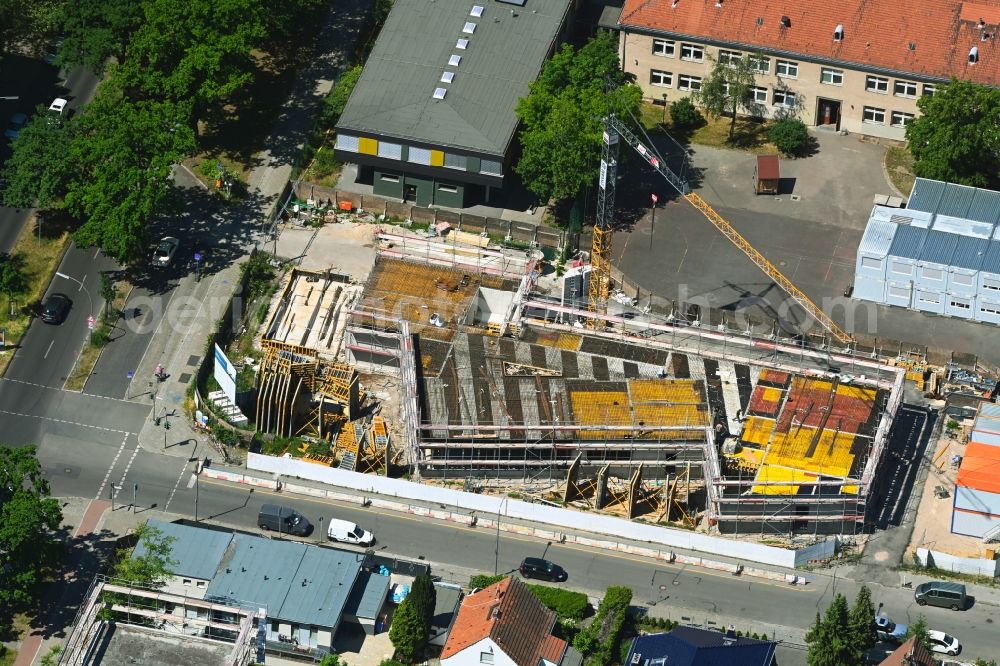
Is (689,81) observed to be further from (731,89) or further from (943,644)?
(943,644)

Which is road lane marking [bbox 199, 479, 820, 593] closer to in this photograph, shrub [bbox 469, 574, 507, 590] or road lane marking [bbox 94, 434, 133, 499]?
shrub [bbox 469, 574, 507, 590]

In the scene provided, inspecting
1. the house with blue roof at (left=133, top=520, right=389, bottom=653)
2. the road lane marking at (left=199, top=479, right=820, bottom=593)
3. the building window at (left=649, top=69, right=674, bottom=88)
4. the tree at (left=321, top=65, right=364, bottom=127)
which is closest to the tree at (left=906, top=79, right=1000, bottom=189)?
the building window at (left=649, top=69, right=674, bottom=88)

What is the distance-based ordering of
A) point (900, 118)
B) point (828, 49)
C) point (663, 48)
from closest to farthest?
1. point (828, 49)
2. point (900, 118)
3. point (663, 48)

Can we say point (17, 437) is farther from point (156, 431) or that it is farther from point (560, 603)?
point (560, 603)

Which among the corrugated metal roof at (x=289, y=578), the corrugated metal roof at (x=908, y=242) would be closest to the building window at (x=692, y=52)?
the corrugated metal roof at (x=908, y=242)

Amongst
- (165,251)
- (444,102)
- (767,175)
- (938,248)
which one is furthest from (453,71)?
(938,248)

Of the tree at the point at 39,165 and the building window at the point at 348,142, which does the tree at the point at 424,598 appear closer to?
the building window at the point at 348,142
